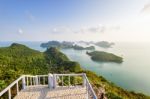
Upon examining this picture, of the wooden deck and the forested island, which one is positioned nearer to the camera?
the wooden deck

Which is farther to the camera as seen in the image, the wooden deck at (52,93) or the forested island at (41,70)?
the forested island at (41,70)

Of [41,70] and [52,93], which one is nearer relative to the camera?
[52,93]

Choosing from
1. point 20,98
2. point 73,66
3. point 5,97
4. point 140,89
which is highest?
point 20,98

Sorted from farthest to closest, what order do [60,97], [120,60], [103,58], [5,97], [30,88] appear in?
[103,58] → [120,60] → [5,97] → [30,88] → [60,97]

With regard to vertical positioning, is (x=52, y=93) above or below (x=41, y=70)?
above

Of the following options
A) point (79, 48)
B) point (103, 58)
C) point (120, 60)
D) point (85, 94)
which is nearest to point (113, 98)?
point (85, 94)

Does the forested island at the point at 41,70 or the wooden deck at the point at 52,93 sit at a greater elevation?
the wooden deck at the point at 52,93

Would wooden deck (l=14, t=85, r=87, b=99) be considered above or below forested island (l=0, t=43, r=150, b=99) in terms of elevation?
above

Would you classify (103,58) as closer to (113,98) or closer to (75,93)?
(113,98)
